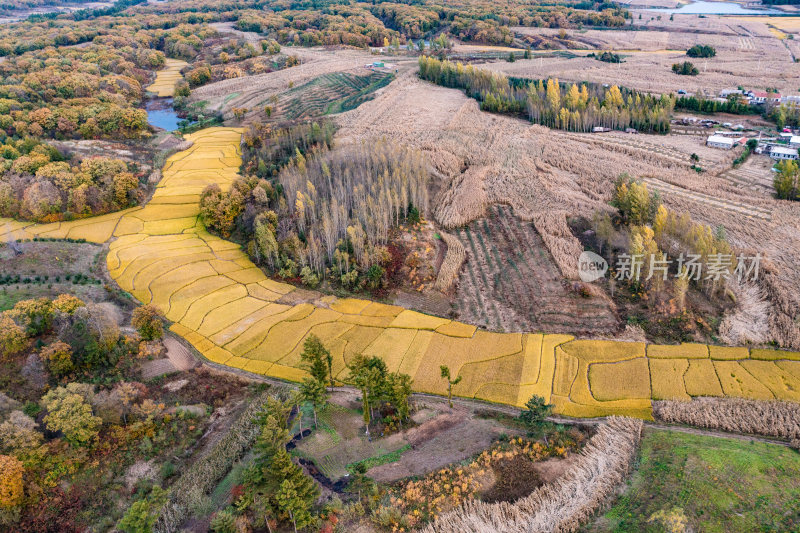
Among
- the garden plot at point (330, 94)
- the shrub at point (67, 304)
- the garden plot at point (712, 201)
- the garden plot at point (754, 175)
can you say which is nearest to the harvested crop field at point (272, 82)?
the garden plot at point (330, 94)

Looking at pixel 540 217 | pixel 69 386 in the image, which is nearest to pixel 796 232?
pixel 540 217

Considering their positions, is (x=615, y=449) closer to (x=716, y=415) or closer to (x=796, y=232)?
(x=716, y=415)

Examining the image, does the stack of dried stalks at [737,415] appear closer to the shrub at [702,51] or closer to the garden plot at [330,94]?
the garden plot at [330,94]

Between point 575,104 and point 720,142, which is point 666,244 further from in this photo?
point 575,104

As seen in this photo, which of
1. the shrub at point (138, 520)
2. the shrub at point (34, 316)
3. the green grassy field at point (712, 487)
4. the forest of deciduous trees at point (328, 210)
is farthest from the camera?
the forest of deciduous trees at point (328, 210)

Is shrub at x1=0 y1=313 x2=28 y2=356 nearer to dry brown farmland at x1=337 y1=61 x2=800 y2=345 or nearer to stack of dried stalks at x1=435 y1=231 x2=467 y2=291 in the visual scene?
stack of dried stalks at x1=435 y1=231 x2=467 y2=291

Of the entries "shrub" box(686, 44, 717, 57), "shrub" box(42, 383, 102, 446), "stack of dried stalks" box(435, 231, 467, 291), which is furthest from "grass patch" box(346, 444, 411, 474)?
"shrub" box(686, 44, 717, 57)
